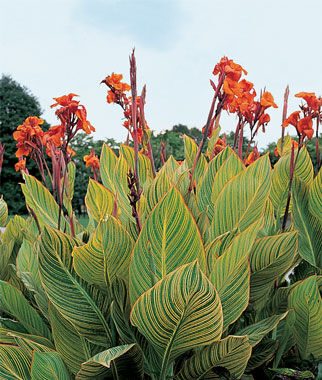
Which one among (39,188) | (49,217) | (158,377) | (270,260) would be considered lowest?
(158,377)

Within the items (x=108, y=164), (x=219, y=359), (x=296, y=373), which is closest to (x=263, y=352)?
(x=296, y=373)

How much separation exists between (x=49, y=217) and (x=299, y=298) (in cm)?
84

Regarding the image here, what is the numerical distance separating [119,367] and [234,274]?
1.16ft

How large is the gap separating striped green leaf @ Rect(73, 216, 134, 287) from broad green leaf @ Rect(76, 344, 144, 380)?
6.6 inches

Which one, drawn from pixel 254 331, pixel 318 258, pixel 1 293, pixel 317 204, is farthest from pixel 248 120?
pixel 1 293

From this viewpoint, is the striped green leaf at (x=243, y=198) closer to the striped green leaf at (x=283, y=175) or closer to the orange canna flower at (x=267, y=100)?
the orange canna flower at (x=267, y=100)

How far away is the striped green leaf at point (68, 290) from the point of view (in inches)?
33.6

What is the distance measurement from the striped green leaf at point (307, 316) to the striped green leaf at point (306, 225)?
23cm

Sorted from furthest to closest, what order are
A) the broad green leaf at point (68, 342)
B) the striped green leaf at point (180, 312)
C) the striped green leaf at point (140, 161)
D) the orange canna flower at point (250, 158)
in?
the orange canna flower at point (250, 158) → the striped green leaf at point (140, 161) → the broad green leaf at point (68, 342) → the striped green leaf at point (180, 312)

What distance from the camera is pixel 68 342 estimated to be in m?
0.93

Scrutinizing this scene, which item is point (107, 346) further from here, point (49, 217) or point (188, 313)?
point (49, 217)

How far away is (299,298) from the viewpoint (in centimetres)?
100

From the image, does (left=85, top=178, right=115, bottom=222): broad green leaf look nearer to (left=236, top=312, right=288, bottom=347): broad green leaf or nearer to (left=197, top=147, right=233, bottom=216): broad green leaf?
(left=197, top=147, right=233, bottom=216): broad green leaf

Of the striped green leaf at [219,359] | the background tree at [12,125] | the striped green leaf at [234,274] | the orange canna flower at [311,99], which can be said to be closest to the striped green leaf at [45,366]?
the striped green leaf at [219,359]
